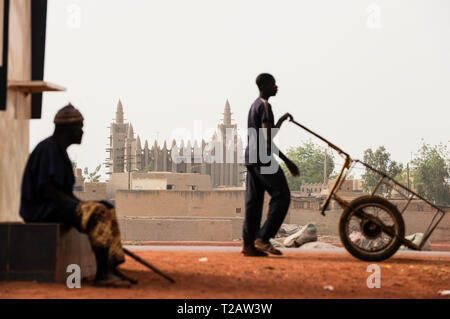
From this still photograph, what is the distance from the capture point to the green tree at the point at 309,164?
104m

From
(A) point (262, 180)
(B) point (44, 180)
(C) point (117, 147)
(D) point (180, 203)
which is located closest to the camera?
(B) point (44, 180)

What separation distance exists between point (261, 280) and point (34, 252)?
74.0 inches

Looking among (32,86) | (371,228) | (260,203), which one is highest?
(32,86)

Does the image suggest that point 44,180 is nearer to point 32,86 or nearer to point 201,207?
point 32,86

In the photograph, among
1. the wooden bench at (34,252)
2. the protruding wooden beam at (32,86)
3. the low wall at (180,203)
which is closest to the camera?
the wooden bench at (34,252)

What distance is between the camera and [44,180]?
5434mm

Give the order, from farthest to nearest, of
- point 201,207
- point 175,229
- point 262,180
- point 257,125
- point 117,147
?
point 117,147
point 201,207
point 175,229
point 257,125
point 262,180

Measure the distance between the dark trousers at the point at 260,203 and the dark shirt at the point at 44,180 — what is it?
8.70 feet

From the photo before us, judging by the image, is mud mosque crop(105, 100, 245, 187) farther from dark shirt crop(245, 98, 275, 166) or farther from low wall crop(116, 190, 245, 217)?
dark shirt crop(245, 98, 275, 166)

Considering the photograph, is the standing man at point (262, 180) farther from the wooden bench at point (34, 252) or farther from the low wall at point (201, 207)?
the low wall at point (201, 207)

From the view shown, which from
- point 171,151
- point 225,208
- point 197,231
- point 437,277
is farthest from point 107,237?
point 171,151

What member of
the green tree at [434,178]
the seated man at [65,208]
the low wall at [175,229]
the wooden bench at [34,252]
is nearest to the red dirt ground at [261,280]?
the wooden bench at [34,252]

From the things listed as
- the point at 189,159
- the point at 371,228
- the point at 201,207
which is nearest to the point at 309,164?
the point at 189,159

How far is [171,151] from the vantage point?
330 feet
